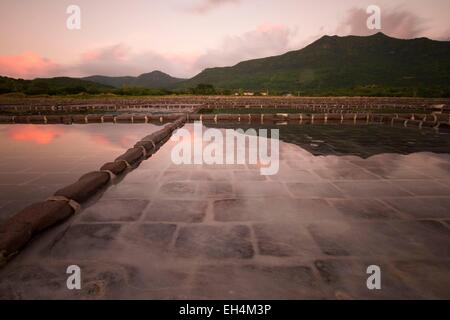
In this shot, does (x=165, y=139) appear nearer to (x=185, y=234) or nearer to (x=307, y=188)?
(x=307, y=188)

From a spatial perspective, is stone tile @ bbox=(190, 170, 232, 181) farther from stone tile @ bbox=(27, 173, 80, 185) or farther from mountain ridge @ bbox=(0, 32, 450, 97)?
mountain ridge @ bbox=(0, 32, 450, 97)

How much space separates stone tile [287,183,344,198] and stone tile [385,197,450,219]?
2.31 ft

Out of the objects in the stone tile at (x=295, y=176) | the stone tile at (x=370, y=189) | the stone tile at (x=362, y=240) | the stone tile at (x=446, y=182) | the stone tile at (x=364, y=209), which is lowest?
the stone tile at (x=362, y=240)

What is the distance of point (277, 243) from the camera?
2637 mm

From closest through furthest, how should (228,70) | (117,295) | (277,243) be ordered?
(117,295)
(277,243)
(228,70)

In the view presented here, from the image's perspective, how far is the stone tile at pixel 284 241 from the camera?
97.9 inches

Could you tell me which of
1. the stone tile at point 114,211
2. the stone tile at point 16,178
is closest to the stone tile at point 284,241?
the stone tile at point 114,211

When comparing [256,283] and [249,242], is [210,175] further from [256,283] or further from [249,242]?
[256,283]

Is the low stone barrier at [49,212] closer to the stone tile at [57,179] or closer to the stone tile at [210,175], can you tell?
the stone tile at [57,179]

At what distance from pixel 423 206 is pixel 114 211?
3997 mm

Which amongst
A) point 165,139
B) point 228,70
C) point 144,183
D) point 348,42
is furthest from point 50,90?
point 348,42

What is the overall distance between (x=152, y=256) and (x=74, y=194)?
5.71 feet

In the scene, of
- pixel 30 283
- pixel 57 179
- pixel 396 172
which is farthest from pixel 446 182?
pixel 57 179

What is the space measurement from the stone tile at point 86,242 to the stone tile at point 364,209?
268cm
